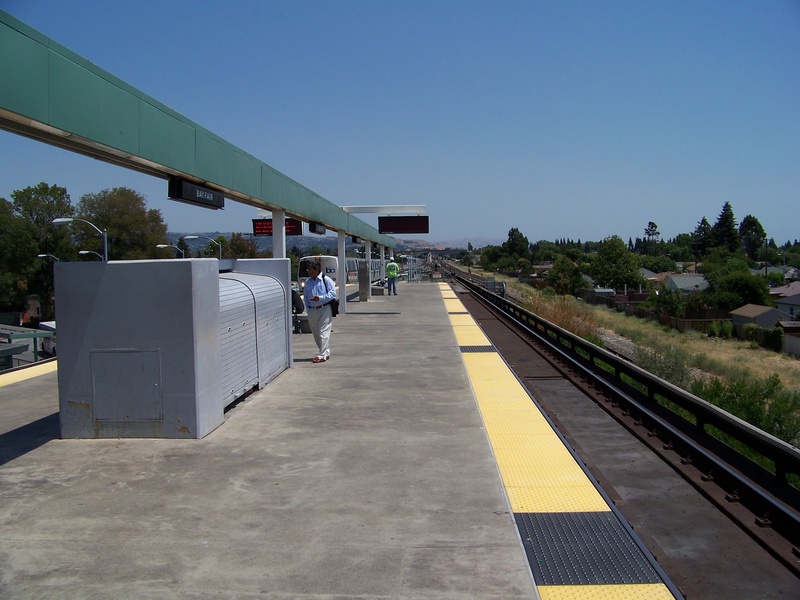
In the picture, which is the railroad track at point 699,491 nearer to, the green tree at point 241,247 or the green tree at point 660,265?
the green tree at point 241,247

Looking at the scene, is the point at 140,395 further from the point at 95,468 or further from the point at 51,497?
the point at 51,497

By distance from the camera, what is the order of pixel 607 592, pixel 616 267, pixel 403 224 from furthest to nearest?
pixel 616 267 → pixel 403 224 → pixel 607 592

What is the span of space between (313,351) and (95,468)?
759 cm

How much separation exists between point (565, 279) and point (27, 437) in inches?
A: 2977

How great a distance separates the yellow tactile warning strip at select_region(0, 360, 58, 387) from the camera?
10.8m

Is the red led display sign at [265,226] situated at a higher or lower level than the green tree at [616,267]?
higher

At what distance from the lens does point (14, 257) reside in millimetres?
39812

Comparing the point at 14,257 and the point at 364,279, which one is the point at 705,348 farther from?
the point at 14,257

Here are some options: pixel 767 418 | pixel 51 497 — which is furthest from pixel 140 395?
pixel 767 418

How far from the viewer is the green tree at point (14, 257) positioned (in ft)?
128

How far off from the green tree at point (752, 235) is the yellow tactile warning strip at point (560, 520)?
602 feet

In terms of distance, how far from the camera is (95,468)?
6082 mm

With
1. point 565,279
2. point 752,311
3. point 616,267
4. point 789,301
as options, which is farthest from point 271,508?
point 616,267


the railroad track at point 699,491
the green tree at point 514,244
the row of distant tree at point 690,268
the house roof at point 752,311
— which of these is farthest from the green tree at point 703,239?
the railroad track at point 699,491
